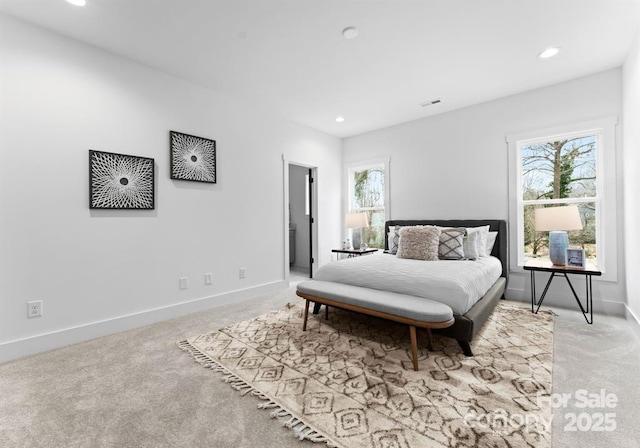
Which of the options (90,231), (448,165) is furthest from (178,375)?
(448,165)

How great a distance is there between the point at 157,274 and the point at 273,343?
157 cm

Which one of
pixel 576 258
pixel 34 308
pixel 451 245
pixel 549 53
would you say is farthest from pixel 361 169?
pixel 34 308

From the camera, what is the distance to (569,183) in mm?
3518

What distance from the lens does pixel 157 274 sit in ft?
10.2

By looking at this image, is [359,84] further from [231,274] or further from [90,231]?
[90,231]

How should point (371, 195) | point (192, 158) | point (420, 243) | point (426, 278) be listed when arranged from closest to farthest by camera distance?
point (426, 278) → point (192, 158) → point (420, 243) → point (371, 195)

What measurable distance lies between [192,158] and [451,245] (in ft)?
10.7

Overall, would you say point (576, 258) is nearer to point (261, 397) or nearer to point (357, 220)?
point (357, 220)

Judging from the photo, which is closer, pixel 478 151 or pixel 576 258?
pixel 576 258

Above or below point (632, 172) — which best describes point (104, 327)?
below

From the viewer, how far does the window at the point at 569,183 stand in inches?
126

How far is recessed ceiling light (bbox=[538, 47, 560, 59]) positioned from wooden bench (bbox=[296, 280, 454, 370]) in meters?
A: 2.70

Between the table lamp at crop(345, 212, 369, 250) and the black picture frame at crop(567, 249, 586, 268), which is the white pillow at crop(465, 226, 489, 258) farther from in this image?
the table lamp at crop(345, 212, 369, 250)

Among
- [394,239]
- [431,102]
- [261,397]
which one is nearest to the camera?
[261,397]
